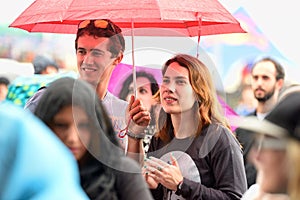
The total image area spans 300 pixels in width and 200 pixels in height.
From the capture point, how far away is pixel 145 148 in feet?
12.1

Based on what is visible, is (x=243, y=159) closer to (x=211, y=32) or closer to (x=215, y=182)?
(x=215, y=182)

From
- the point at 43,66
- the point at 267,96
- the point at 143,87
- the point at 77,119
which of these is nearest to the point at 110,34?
the point at 143,87

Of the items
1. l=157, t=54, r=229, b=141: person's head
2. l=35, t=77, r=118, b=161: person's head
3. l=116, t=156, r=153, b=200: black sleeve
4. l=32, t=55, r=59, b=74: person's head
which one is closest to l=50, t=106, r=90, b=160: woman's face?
l=35, t=77, r=118, b=161: person's head

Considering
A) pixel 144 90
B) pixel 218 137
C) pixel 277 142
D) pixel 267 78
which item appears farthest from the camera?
pixel 267 78

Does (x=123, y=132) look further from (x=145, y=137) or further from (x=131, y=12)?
(x=131, y=12)

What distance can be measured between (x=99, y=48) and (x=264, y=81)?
82.4 inches

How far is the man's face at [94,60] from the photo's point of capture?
3.59m

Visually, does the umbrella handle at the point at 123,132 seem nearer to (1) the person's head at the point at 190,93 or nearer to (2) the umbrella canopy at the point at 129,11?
(1) the person's head at the point at 190,93

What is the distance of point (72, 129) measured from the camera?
2602mm

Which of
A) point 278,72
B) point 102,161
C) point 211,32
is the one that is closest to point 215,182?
point 102,161

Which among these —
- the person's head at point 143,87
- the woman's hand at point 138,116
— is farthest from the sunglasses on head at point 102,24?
the woman's hand at point 138,116

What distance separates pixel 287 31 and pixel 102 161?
4737mm

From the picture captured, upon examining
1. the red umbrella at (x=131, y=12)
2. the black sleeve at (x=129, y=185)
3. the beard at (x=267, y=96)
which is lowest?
the black sleeve at (x=129, y=185)

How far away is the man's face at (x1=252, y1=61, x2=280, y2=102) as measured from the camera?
532 centimetres
